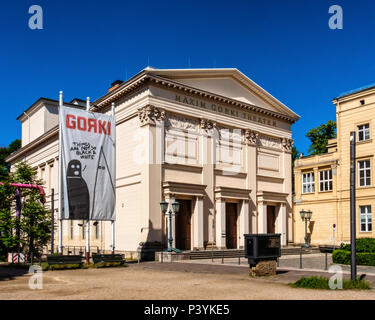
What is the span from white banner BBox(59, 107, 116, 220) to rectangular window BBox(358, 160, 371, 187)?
23.4 m

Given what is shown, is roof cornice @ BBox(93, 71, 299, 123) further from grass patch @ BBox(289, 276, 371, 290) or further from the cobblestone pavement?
grass patch @ BBox(289, 276, 371, 290)

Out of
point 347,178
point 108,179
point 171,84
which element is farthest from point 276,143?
point 108,179

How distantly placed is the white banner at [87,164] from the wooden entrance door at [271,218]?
1877 centimetres

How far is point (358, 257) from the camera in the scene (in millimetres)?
23875

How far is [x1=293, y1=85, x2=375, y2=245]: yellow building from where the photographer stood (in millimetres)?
38156

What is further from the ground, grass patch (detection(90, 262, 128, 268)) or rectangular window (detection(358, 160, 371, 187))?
rectangular window (detection(358, 160, 371, 187))

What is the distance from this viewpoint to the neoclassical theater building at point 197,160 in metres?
31.4

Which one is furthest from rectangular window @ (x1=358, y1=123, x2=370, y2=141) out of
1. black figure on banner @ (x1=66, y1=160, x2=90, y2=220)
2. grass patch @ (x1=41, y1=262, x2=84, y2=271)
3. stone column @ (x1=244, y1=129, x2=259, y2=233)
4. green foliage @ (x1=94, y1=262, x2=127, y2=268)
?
grass patch @ (x1=41, y1=262, x2=84, y2=271)

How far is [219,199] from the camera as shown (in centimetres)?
3441

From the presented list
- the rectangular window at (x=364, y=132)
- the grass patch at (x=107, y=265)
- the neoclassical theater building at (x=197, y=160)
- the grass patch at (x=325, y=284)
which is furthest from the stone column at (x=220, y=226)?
the grass patch at (x=325, y=284)

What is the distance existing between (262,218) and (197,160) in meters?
8.43

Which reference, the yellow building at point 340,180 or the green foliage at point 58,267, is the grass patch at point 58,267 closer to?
the green foliage at point 58,267

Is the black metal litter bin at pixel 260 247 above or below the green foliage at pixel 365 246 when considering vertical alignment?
above

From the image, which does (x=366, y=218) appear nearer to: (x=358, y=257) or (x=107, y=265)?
(x=358, y=257)
